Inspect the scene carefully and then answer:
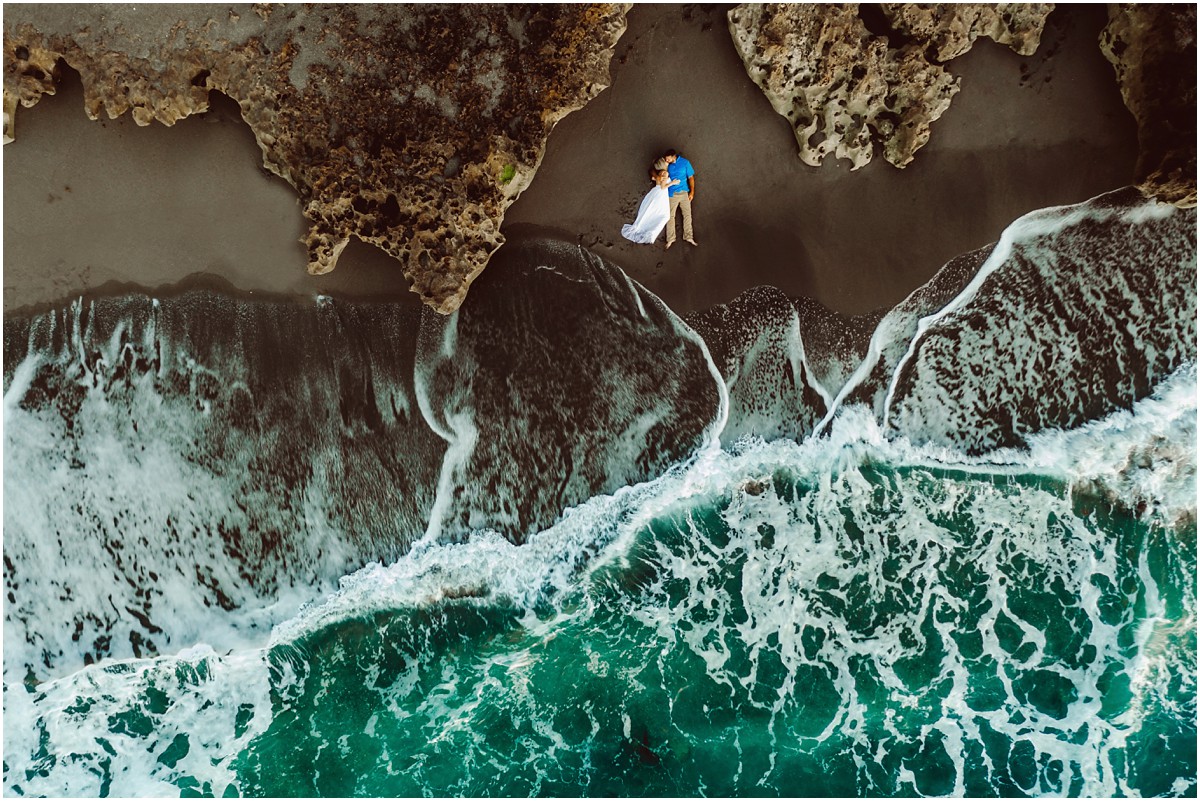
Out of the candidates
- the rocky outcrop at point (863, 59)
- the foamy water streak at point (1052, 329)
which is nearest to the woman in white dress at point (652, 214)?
the rocky outcrop at point (863, 59)

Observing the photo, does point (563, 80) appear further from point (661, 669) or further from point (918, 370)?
point (661, 669)

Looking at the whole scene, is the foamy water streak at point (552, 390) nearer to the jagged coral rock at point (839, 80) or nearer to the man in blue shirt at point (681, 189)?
the man in blue shirt at point (681, 189)

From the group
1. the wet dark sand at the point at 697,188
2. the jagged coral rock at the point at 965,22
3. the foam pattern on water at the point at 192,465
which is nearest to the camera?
the jagged coral rock at the point at 965,22

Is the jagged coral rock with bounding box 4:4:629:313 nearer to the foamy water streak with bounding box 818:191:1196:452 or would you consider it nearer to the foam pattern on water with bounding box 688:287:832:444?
the foam pattern on water with bounding box 688:287:832:444

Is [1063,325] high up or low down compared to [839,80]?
down

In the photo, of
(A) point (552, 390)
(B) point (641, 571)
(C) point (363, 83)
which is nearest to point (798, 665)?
(B) point (641, 571)

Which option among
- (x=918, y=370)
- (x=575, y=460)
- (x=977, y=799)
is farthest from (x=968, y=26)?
(x=977, y=799)

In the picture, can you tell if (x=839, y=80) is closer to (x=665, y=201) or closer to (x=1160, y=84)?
(x=665, y=201)
